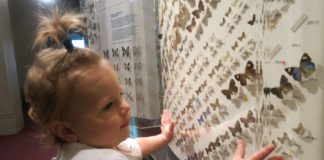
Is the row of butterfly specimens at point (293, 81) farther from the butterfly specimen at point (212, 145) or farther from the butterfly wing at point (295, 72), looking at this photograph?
the butterfly specimen at point (212, 145)

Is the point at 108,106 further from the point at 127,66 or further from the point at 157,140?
the point at 127,66

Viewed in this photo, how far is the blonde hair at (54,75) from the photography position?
64 centimetres

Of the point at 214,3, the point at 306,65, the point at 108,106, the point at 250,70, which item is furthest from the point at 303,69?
the point at 108,106

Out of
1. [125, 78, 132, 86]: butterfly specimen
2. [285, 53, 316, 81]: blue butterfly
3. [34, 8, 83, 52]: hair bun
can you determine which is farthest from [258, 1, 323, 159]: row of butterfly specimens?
[125, 78, 132, 86]: butterfly specimen

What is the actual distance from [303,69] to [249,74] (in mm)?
113

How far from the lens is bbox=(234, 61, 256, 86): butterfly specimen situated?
1.66ft

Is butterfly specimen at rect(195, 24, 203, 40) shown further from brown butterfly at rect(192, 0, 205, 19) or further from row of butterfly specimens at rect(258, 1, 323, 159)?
row of butterfly specimens at rect(258, 1, 323, 159)

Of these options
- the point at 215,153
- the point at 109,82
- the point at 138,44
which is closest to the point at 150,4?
the point at 138,44

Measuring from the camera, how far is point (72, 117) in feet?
2.15

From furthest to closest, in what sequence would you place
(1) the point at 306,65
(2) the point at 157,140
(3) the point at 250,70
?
1. (2) the point at 157,140
2. (3) the point at 250,70
3. (1) the point at 306,65

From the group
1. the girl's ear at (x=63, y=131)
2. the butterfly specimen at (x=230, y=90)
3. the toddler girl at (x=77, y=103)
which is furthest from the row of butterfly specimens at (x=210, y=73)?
the girl's ear at (x=63, y=131)

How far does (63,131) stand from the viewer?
2.23 ft

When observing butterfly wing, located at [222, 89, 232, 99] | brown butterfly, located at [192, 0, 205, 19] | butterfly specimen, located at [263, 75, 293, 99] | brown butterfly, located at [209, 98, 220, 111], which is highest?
brown butterfly, located at [192, 0, 205, 19]

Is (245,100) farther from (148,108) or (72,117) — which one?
(148,108)
